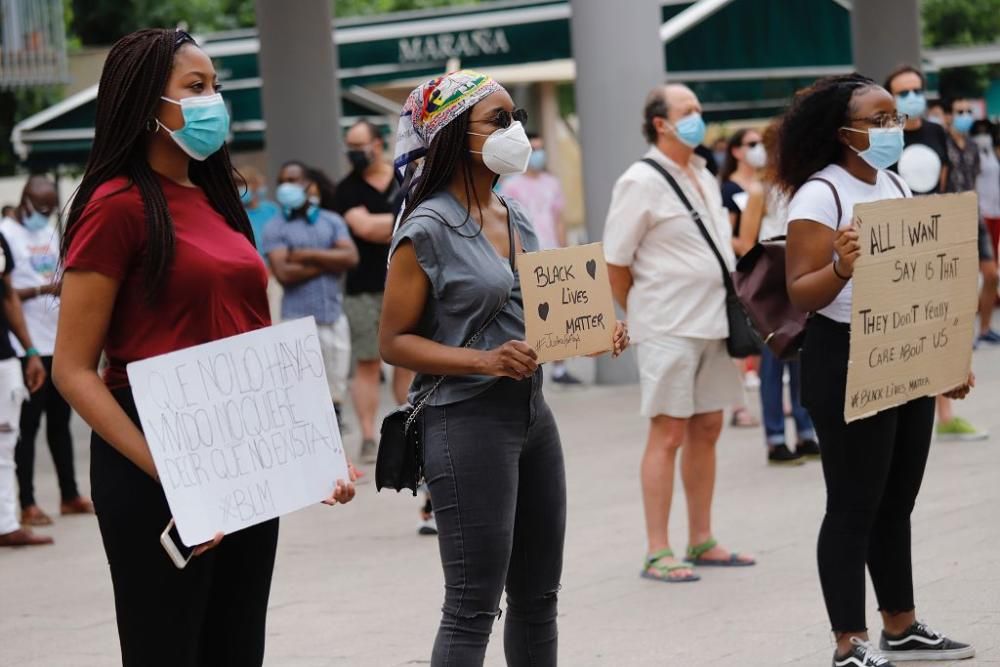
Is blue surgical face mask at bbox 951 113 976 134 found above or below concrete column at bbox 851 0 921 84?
below

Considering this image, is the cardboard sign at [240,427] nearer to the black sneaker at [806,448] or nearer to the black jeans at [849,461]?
the black jeans at [849,461]

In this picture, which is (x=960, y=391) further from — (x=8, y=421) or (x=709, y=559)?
(x=8, y=421)

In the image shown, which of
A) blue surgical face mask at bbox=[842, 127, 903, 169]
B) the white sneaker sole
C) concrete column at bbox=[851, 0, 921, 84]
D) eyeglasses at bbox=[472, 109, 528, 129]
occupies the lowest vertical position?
the white sneaker sole

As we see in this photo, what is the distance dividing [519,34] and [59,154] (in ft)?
18.4

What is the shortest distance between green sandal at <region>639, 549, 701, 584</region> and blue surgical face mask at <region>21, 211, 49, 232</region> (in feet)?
15.8

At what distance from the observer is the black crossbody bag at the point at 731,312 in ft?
24.2

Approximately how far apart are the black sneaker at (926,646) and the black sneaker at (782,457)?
14.8 ft

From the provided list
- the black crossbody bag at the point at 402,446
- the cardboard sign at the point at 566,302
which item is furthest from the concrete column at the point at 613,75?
the black crossbody bag at the point at 402,446

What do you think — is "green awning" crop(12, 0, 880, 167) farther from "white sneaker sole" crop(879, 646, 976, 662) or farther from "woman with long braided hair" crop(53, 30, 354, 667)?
"woman with long braided hair" crop(53, 30, 354, 667)

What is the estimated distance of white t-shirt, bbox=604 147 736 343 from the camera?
734 cm

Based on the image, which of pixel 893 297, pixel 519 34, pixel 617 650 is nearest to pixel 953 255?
pixel 893 297

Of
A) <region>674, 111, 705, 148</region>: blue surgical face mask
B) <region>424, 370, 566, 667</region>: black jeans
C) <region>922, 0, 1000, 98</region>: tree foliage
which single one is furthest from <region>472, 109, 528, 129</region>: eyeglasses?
<region>922, 0, 1000, 98</region>: tree foliage

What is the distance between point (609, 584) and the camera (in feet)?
23.9

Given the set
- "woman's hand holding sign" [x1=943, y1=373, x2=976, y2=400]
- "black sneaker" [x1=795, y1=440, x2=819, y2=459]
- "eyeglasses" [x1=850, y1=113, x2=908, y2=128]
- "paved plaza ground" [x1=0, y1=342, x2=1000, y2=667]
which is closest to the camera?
"eyeglasses" [x1=850, y1=113, x2=908, y2=128]
